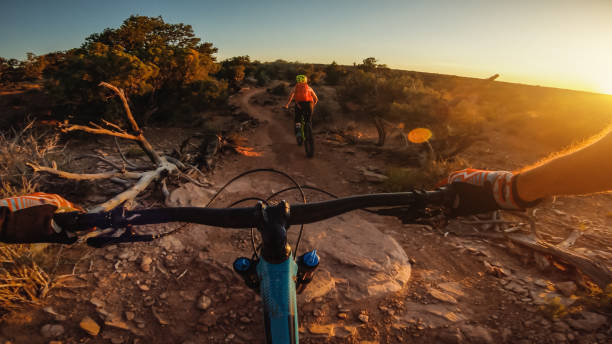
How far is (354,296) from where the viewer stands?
3.01 meters

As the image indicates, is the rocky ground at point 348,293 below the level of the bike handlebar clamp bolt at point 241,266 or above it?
below

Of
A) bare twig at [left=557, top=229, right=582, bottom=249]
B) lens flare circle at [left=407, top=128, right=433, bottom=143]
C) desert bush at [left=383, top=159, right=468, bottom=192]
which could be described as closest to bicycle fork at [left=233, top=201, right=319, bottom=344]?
bare twig at [left=557, top=229, right=582, bottom=249]

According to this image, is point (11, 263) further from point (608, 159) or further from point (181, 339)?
point (608, 159)

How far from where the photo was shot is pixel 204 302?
9.49 ft

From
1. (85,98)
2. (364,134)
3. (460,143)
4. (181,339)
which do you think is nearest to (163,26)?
(85,98)

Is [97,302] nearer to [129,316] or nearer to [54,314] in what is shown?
[54,314]

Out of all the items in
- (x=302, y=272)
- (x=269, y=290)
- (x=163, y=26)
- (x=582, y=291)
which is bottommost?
(x=582, y=291)

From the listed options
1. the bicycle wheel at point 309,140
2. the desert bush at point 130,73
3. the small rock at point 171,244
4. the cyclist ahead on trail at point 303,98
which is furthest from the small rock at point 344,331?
the desert bush at point 130,73

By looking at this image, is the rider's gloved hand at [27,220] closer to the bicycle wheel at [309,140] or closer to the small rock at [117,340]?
the small rock at [117,340]

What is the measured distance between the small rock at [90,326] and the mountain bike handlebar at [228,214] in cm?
206

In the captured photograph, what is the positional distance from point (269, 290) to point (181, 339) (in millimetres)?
2060

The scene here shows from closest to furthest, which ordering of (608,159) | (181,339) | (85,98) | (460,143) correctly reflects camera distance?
(608,159) < (181,339) < (460,143) < (85,98)

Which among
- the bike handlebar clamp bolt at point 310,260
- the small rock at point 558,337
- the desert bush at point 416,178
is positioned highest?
the bike handlebar clamp bolt at point 310,260

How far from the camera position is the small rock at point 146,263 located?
3.37m
